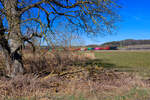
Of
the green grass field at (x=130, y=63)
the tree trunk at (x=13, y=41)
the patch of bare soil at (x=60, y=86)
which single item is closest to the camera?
the patch of bare soil at (x=60, y=86)

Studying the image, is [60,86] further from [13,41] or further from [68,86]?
[13,41]

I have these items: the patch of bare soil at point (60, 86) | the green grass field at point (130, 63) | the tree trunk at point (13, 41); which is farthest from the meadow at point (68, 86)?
the green grass field at point (130, 63)

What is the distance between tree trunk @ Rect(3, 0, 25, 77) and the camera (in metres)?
6.70

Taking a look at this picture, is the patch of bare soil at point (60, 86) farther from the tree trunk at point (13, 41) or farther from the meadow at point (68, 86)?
the tree trunk at point (13, 41)

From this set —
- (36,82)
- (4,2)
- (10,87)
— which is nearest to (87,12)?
(4,2)

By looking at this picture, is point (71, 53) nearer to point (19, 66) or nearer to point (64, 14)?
point (64, 14)

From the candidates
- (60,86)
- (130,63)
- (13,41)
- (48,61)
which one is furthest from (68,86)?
(130,63)

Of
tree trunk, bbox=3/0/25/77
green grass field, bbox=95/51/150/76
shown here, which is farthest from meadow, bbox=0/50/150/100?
green grass field, bbox=95/51/150/76

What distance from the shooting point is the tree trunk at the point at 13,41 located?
22.0ft

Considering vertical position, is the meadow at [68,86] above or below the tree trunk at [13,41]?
below

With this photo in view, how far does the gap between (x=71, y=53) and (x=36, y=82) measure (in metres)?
3.53

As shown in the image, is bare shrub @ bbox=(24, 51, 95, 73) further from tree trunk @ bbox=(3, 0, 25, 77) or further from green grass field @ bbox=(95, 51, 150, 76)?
green grass field @ bbox=(95, 51, 150, 76)

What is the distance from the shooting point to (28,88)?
5.44 metres

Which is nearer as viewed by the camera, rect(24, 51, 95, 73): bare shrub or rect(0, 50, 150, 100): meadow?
rect(0, 50, 150, 100): meadow
